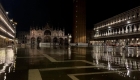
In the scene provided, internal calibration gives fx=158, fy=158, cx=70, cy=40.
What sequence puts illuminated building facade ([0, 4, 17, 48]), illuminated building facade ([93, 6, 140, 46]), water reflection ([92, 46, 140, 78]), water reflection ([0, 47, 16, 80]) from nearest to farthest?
water reflection ([0, 47, 16, 80]) < water reflection ([92, 46, 140, 78]) < illuminated building facade ([93, 6, 140, 46]) < illuminated building facade ([0, 4, 17, 48])

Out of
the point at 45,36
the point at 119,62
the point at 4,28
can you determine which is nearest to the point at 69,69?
the point at 119,62

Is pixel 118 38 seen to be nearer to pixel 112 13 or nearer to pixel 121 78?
pixel 112 13

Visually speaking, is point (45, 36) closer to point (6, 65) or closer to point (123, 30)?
point (123, 30)

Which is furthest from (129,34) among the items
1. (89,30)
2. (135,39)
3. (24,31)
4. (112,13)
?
(24,31)

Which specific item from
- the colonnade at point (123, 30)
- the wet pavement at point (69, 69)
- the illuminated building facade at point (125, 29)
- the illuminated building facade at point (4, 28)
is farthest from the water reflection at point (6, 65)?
the colonnade at point (123, 30)

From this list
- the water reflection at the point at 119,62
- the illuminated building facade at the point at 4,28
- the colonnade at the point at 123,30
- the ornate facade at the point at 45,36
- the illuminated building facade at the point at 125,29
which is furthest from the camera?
the ornate facade at the point at 45,36

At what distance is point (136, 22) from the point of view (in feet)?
217

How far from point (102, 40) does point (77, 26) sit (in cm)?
2385

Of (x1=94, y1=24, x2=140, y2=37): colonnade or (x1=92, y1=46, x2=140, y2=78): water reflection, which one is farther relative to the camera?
(x1=94, y1=24, x2=140, y2=37): colonnade

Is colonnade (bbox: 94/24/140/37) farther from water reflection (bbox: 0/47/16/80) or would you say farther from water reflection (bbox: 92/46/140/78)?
water reflection (bbox: 0/47/16/80)

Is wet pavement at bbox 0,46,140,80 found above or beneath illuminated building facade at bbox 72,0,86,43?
beneath

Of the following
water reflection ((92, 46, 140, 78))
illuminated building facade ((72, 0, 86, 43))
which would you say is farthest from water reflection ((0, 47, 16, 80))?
illuminated building facade ((72, 0, 86, 43))

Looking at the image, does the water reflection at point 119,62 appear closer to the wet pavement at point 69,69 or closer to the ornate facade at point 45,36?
the wet pavement at point 69,69

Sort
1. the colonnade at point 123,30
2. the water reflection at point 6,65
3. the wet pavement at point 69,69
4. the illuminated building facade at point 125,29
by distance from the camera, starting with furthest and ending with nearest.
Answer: the colonnade at point 123,30 < the illuminated building facade at point 125,29 < the water reflection at point 6,65 < the wet pavement at point 69,69
